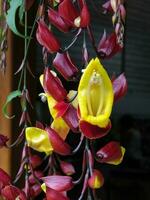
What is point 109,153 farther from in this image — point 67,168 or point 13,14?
point 13,14

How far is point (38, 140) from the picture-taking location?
51 centimetres

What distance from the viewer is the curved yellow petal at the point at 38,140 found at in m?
0.51

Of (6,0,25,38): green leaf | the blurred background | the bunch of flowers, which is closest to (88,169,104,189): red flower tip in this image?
the bunch of flowers

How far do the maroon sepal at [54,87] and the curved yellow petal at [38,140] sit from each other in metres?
0.05

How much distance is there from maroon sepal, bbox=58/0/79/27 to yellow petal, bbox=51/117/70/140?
0.11m

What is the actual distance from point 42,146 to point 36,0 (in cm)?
23

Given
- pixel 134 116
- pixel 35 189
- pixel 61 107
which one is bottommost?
pixel 134 116

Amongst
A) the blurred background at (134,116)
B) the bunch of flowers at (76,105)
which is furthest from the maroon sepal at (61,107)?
the blurred background at (134,116)

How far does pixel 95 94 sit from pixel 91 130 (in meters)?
0.04

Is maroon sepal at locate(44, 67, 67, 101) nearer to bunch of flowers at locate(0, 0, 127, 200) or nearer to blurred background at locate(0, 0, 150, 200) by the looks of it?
bunch of flowers at locate(0, 0, 127, 200)

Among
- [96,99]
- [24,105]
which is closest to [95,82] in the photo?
[96,99]

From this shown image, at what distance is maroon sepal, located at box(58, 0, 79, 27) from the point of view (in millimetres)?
486

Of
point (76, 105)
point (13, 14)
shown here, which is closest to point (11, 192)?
point (76, 105)

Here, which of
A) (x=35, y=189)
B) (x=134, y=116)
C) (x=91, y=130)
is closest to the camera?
(x=91, y=130)
